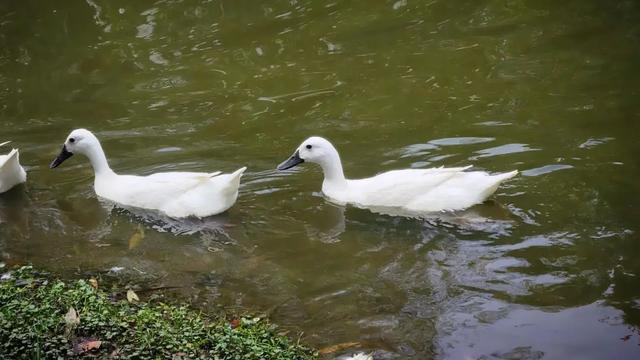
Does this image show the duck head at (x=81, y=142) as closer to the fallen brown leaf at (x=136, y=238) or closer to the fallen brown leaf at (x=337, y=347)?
the fallen brown leaf at (x=136, y=238)

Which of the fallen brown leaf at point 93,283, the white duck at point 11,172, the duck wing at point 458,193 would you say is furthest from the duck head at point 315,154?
the white duck at point 11,172

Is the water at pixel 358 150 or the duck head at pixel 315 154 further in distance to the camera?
the duck head at pixel 315 154

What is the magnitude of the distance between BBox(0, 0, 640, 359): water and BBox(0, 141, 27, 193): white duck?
0.12 meters

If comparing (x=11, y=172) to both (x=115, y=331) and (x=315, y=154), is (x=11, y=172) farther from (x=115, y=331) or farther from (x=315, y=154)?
(x=115, y=331)

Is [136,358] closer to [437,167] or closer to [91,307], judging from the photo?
[91,307]

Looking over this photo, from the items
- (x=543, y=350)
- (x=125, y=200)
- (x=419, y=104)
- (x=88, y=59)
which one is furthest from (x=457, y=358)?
(x=88, y=59)

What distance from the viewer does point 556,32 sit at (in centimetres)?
1172

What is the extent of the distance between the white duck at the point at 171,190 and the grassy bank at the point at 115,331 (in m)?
1.99

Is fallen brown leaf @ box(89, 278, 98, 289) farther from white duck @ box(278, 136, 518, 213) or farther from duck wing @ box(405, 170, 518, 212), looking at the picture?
duck wing @ box(405, 170, 518, 212)

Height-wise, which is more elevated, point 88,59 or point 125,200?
point 88,59

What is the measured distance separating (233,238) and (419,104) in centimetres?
346

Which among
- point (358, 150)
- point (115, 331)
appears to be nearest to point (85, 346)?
point (115, 331)

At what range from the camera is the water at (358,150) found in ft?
20.5

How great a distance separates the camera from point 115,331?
5.53 metres
